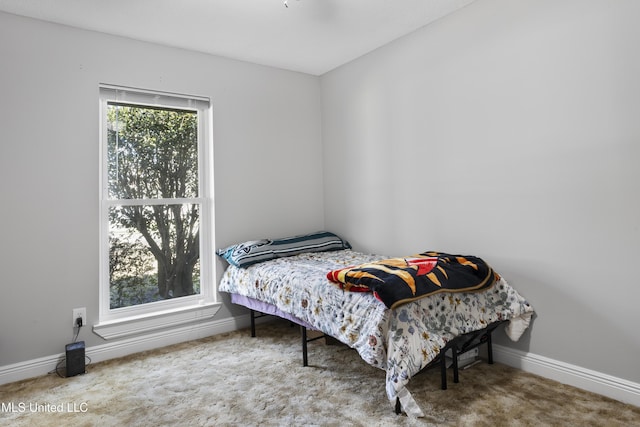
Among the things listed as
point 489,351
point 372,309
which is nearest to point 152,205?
point 372,309

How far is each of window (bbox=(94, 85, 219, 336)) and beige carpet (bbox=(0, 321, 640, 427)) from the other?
58cm

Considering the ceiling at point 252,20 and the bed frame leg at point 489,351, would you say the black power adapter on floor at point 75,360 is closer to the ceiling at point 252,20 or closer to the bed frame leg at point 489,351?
the ceiling at point 252,20

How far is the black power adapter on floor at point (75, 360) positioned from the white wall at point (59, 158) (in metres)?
0.21

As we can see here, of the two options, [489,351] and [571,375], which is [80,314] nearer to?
[489,351]

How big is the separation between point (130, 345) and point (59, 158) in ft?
4.68

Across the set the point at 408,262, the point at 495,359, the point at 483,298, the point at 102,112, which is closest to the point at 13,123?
the point at 102,112

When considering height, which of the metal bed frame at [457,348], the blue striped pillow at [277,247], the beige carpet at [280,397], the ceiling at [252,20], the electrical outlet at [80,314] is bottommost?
the beige carpet at [280,397]

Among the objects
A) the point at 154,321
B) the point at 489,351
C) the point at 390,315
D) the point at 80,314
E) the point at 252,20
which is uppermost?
the point at 252,20

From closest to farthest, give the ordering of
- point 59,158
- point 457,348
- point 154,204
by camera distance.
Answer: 1. point 457,348
2. point 59,158
3. point 154,204

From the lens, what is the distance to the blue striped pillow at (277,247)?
311 centimetres

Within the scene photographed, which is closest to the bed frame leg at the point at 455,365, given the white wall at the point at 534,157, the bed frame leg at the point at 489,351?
the bed frame leg at the point at 489,351

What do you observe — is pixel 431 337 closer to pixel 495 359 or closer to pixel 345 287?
pixel 345 287

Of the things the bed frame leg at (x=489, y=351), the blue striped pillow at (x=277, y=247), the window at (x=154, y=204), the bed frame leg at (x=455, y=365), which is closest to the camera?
the bed frame leg at (x=455, y=365)

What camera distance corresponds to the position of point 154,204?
10.3ft
